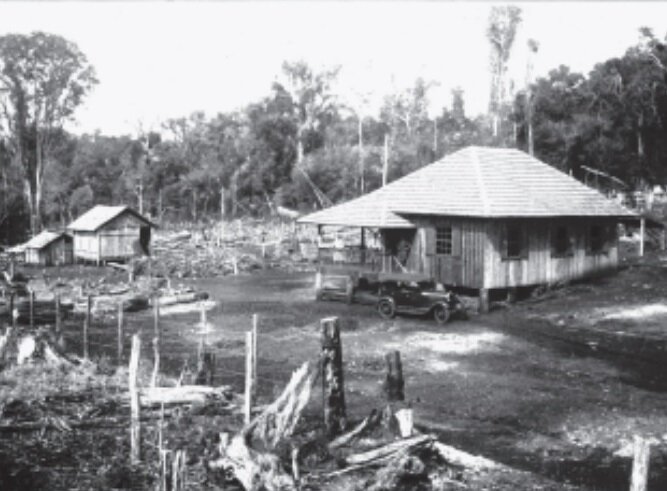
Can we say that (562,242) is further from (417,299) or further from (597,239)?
(417,299)

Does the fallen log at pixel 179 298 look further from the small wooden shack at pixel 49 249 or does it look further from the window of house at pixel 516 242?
the small wooden shack at pixel 49 249

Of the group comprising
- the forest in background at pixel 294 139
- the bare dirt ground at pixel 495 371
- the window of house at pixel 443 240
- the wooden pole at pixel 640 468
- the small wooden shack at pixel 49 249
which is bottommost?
the bare dirt ground at pixel 495 371

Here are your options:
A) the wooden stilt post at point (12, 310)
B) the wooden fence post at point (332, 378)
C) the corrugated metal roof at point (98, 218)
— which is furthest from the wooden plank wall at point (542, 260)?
the corrugated metal roof at point (98, 218)

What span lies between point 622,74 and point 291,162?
3197 cm

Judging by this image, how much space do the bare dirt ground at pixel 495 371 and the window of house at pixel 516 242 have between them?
1945mm

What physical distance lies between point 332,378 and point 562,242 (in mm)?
19623

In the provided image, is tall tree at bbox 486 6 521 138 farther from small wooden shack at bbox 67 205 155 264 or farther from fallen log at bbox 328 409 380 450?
fallen log at bbox 328 409 380 450

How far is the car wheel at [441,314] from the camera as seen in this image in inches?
954

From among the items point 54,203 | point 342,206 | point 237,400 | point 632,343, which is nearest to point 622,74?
point 342,206

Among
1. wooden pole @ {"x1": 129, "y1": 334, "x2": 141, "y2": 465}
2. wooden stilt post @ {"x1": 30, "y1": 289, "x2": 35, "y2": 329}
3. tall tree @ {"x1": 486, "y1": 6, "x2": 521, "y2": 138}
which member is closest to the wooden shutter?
wooden stilt post @ {"x1": 30, "y1": 289, "x2": 35, "y2": 329}

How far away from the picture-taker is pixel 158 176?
75000mm

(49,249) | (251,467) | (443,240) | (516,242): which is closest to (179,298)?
(443,240)

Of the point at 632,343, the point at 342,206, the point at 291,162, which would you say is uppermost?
the point at 291,162

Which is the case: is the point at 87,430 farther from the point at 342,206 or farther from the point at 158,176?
the point at 158,176
